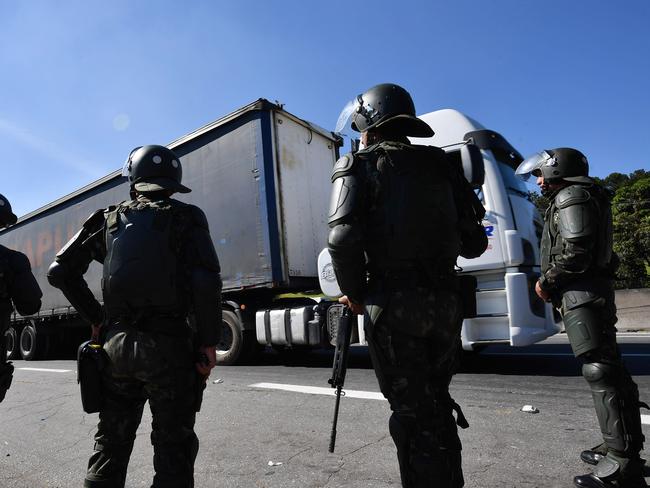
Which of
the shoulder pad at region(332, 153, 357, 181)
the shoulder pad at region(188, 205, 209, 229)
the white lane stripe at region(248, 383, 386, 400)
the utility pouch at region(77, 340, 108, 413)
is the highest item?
the shoulder pad at region(332, 153, 357, 181)

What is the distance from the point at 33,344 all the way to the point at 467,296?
40.0 feet

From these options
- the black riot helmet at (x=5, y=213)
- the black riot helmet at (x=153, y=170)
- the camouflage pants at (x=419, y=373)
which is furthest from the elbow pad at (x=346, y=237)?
the black riot helmet at (x=5, y=213)

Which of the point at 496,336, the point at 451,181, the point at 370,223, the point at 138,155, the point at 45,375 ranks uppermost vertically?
the point at 138,155

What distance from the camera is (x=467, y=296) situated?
212cm

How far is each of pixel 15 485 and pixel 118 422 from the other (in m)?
1.52

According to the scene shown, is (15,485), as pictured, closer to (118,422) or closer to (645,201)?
(118,422)

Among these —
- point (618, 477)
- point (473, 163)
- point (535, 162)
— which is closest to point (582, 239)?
point (535, 162)

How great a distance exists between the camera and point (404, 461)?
5.94ft

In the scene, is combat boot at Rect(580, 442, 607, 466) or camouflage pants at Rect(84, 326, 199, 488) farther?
combat boot at Rect(580, 442, 607, 466)

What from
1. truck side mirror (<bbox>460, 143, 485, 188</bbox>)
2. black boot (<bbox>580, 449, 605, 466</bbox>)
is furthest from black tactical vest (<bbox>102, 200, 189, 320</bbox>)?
truck side mirror (<bbox>460, 143, 485, 188</bbox>)

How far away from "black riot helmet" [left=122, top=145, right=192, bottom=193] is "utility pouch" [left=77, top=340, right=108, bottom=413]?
30.8 inches

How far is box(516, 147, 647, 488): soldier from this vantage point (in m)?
2.37

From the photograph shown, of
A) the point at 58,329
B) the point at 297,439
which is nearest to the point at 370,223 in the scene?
the point at 297,439

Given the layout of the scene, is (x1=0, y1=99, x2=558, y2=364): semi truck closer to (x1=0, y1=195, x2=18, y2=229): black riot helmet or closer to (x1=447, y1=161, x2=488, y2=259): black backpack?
(x1=447, y1=161, x2=488, y2=259): black backpack
